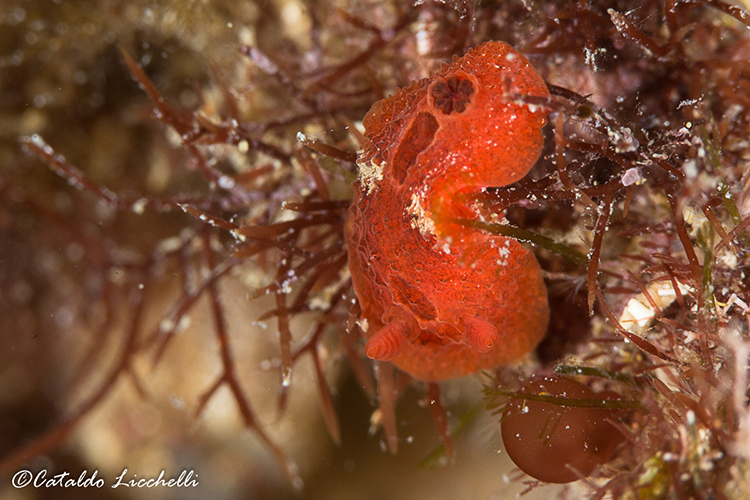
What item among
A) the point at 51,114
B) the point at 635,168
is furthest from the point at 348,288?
the point at 51,114

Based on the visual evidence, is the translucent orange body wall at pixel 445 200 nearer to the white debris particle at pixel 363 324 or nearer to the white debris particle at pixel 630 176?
the white debris particle at pixel 363 324

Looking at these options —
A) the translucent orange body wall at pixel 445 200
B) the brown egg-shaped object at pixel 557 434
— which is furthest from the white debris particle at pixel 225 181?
the brown egg-shaped object at pixel 557 434

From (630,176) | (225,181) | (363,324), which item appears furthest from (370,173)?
(225,181)

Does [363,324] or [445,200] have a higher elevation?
[445,200]

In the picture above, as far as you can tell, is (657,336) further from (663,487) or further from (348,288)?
(348,288)

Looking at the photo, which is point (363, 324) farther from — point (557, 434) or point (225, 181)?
point (225, 181)

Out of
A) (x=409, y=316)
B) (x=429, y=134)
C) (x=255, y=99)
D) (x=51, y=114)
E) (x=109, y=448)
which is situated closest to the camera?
(x=429, y=134)
